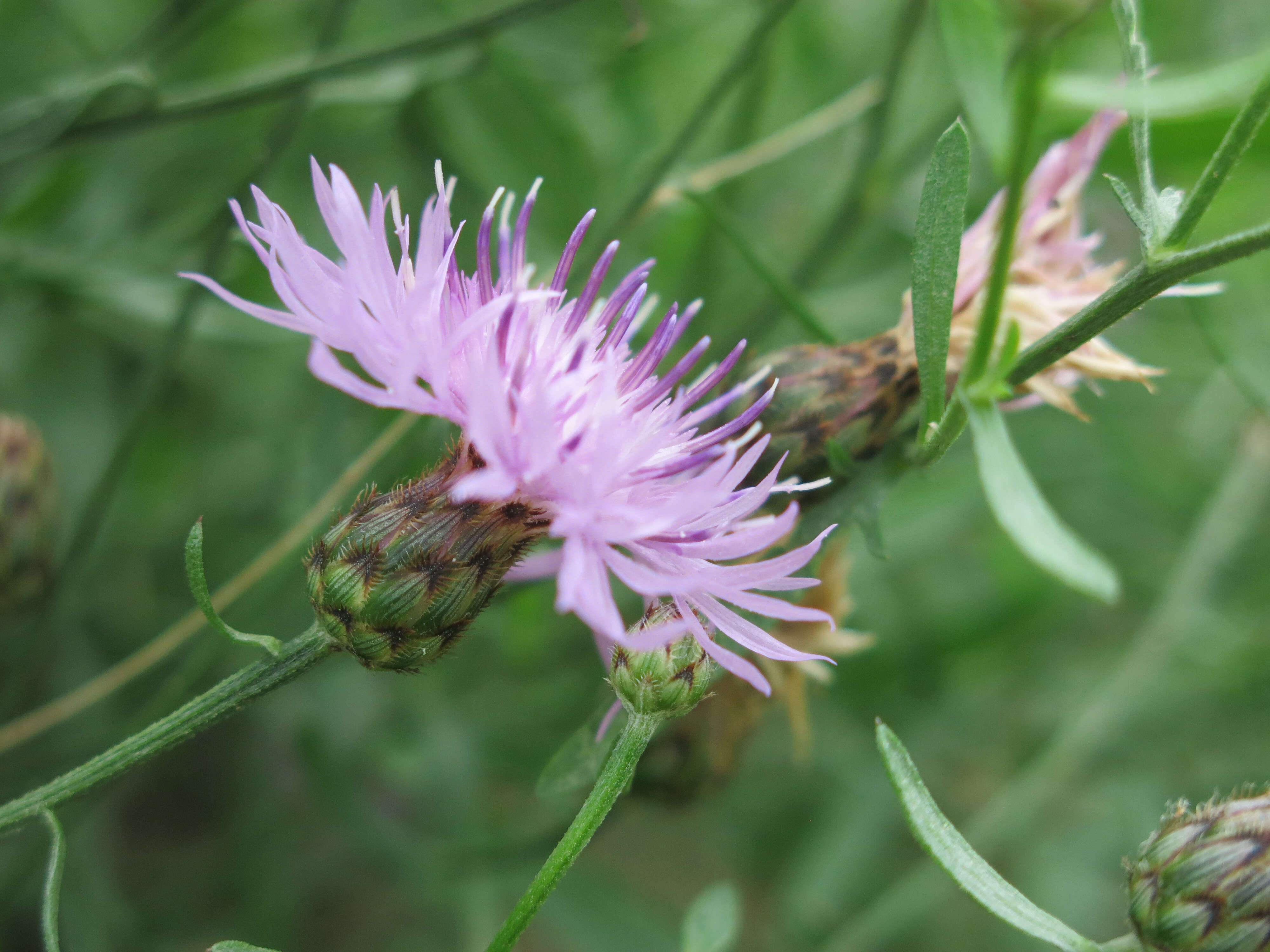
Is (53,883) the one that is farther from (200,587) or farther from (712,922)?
(712,922)

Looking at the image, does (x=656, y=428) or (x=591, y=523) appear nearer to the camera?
(x=591, y=523)

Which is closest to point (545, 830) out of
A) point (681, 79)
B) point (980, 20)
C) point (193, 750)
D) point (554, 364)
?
point (193, 750)

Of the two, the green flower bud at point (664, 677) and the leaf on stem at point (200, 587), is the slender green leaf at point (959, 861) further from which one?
the leaf on stem at point (200, 587)

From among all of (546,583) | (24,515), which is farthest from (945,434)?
(24,515)

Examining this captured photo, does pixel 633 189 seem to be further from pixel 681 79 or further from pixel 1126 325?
pixel 681 79

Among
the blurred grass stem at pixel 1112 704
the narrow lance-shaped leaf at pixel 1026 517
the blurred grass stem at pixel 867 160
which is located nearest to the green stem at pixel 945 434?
the narrow lance-shaped leaf at pixel 1026 517

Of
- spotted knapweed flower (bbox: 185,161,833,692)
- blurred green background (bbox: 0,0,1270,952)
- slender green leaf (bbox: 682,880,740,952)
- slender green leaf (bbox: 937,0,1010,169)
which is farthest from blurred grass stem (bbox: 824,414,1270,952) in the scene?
slender green leaf (bbox: 937,0,1010,169)
